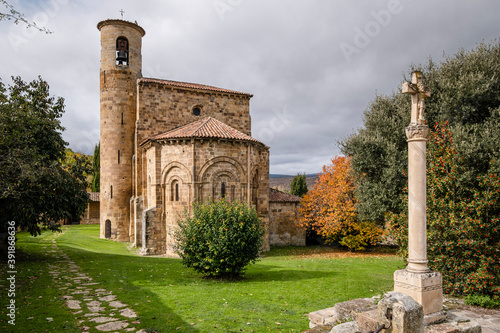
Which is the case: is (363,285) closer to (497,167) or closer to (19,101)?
(497,167)

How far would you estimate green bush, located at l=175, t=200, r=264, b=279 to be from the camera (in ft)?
36.6

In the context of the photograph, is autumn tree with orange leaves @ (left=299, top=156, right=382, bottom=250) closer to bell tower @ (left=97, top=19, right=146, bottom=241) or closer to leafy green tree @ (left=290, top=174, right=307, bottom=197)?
bell tower @ (left=97, top=19, right=146, bottom=241)

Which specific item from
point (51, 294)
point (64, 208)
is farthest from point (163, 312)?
point (64, 208)

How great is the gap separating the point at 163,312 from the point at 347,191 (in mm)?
16399

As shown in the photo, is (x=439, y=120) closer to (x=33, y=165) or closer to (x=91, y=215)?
(x=33, y=165)

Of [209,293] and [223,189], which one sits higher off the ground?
[223,189]

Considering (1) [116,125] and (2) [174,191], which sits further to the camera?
(1) [116,125]

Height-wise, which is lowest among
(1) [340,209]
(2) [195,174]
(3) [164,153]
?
(1) [340,209]

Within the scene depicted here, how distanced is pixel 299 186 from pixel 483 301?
33.6 meters

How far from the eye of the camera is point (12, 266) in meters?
11.3

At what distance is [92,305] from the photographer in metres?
8.09

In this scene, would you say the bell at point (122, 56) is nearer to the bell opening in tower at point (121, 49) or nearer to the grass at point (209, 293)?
the bell opening in tower at point (121, 49)

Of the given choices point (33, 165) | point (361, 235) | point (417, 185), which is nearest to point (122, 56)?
point (33, 165)

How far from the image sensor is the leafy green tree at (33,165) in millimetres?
9336
